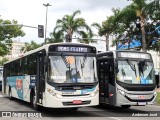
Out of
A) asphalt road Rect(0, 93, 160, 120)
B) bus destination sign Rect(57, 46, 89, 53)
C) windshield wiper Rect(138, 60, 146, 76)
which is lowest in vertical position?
asphalt road Rect(0, 93, 160, 120)

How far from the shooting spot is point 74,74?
14625 mm

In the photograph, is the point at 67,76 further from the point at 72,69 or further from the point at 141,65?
the point at 141,65

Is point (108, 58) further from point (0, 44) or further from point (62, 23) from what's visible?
point (0, 44)

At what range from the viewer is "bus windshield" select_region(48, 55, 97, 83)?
14422mm

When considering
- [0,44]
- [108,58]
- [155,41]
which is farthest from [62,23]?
[108,58]

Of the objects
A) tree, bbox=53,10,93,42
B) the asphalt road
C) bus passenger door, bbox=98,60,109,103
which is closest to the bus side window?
bus passenger door, bbox=98,60,109,103


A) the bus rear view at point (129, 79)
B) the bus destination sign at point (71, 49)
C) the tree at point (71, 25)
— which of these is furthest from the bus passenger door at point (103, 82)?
the tree at point (71, 25)

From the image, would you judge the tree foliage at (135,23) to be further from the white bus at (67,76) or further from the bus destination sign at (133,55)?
the white bus at (67,76)

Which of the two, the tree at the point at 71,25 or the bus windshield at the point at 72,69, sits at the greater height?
the tree at the point at 71,25

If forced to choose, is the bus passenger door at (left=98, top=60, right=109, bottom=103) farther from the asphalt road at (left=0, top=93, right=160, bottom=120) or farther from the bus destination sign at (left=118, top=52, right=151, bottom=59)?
the bus destination sign at (left=118, top=52, right=151, bottom=59)

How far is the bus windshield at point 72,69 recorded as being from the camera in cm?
1442

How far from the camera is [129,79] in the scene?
631 inches

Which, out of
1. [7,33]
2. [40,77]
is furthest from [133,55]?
[7,33]

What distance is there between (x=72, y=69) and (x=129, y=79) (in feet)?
9.84
